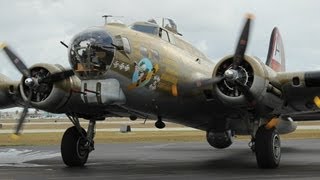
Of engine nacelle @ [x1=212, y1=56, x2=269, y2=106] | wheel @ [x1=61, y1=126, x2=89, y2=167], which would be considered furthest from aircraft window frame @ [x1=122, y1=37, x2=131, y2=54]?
wheel @ [x1=61, y1=126, x2=89, y2=167]

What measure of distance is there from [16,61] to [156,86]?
4.34 meters

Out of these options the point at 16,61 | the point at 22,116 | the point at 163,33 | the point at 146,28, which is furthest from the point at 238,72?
the point at 16,61

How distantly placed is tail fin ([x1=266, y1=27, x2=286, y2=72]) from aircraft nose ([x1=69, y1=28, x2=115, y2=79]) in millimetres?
8557

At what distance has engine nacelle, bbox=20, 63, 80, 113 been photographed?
46.0 ft

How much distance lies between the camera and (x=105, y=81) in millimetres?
12414

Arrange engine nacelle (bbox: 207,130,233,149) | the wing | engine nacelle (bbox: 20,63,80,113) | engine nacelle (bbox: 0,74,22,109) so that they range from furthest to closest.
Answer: engine nacelle (bbox: 207,130,233,149) → engine nacelle (bbox: 0,74,22,109) → engine nacelle (bbox: 20,63,80,113) → the wing

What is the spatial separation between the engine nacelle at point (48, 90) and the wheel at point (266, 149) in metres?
5.51

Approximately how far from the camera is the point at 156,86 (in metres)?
13.3

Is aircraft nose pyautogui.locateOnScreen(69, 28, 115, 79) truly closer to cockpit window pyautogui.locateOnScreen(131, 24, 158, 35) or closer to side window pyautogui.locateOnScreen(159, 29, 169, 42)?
cockpit window pyautogui.locateOnScreen(131, 24, 158, 35)

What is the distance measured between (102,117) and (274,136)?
5.52m

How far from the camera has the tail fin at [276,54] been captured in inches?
750

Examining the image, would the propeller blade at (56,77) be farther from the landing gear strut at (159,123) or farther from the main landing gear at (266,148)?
the main landing gear at (266,148)

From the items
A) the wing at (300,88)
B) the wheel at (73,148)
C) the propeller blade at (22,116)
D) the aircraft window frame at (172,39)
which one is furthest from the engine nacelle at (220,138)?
the propeller blade at (22,116)

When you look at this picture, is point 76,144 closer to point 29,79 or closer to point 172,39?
point 29,79
